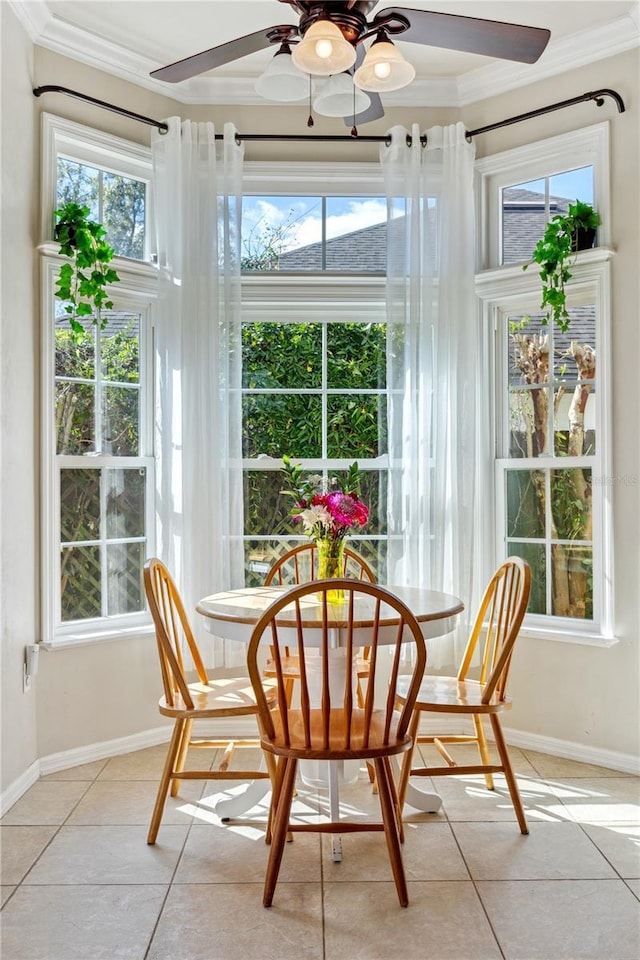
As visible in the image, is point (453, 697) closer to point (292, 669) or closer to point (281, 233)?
point (292, 669)

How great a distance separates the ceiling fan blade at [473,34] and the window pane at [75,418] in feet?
6.68

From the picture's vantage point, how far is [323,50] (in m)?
2.12

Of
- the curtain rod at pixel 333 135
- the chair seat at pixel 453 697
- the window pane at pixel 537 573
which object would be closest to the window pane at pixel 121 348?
the curtain rod at pixel 333 135

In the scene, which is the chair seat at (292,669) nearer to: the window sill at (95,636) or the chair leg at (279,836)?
the chair leg at (279,836)

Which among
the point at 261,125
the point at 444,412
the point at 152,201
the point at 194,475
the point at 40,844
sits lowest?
the point at 40,844

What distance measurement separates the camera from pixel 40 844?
2.70 m

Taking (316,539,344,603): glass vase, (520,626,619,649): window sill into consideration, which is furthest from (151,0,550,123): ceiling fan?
(520,626,619,649): window sill

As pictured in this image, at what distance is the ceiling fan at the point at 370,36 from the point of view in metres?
2.15

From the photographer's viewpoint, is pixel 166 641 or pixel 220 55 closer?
pixel 220 55

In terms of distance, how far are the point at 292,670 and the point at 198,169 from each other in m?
2.37

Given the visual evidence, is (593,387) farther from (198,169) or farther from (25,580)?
(25,580)

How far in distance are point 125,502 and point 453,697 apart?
5.99ft

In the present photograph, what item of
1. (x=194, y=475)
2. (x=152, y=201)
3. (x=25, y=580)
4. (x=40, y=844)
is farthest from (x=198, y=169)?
(x=40, y=844)

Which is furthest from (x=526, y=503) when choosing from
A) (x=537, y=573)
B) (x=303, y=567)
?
(x=303, y=567)
